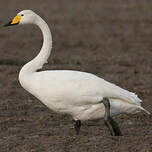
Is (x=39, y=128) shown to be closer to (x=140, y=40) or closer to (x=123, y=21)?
(x=140, y=40)

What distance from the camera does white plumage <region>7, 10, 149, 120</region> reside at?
564cm

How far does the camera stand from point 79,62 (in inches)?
463

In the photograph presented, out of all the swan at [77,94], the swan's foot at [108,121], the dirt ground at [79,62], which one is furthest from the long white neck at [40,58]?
the swan's foot at [108,121]

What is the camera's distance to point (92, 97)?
18.8 feet

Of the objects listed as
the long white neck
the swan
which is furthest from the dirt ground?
the long white neck

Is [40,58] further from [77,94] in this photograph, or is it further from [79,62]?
[79,62]

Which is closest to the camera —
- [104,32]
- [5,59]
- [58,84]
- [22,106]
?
[58,84]

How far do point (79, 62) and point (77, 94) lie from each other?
612cm

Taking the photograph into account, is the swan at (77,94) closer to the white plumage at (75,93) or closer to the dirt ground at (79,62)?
the white plumage at (75,93)

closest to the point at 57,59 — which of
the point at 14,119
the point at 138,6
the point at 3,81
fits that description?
the point at 3,81

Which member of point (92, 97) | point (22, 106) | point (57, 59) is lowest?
point (57, 59)

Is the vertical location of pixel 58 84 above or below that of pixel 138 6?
above

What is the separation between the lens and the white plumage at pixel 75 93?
5.64 meters

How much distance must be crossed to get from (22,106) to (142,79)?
3.09 m
